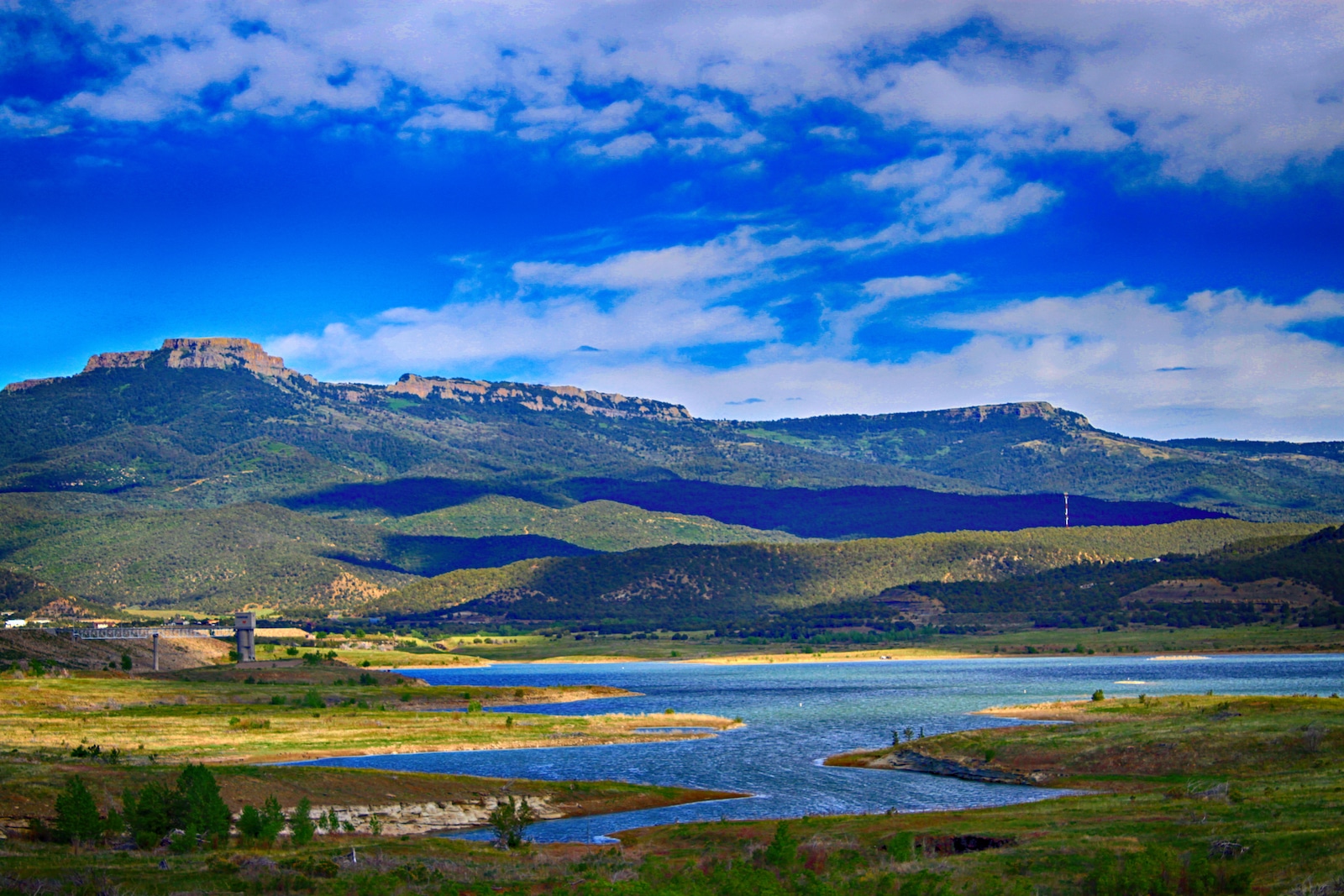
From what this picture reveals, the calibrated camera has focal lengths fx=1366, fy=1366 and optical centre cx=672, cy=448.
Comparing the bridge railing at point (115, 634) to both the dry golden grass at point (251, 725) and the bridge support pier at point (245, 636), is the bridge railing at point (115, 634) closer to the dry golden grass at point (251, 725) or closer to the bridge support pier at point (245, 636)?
the bridge support pier at point (245, 636)

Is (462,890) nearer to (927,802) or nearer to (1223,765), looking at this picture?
(927,802)

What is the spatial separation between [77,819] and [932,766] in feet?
150

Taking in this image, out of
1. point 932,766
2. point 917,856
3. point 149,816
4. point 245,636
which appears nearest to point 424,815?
point 149,816

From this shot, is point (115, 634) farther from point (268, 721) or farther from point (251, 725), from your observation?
point (251, 725)

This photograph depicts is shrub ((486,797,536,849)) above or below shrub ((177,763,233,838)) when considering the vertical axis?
below

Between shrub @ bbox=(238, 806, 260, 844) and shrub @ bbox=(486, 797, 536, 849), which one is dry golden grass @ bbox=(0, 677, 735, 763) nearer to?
shrub @ bbox=(238, 806, 260, 844)

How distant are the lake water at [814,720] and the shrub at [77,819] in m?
17.8

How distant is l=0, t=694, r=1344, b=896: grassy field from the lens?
126 ft

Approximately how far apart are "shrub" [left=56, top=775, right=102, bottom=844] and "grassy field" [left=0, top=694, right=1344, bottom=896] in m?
1.45

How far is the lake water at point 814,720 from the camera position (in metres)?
66.7

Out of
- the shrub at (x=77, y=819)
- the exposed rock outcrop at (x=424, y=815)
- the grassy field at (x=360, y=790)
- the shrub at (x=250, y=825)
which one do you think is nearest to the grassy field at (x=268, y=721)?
the grassy field at (x=360, y=790)

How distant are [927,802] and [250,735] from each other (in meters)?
49.5

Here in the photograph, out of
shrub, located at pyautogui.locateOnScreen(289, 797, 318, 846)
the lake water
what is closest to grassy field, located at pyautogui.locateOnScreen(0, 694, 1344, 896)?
shrub, located at pyautogui.locateOnScreen(289, 797, 318, 846)

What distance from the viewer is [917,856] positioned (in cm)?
4647
